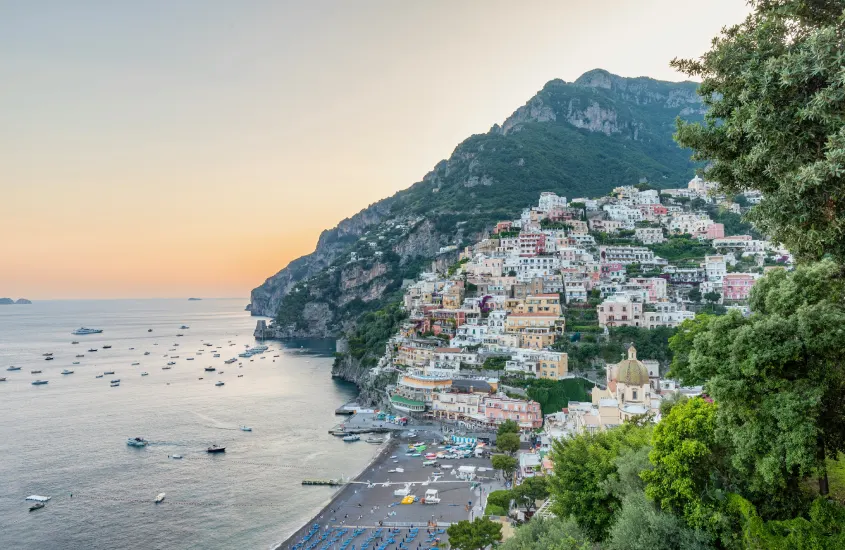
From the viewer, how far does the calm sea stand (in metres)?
31.1

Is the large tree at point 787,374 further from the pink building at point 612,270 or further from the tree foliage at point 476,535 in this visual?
the pink building at point 612,270

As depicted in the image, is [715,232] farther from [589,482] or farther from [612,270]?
[589,482]

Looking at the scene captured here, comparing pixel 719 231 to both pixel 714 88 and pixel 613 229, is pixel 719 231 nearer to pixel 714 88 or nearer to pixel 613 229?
pixel 613 229

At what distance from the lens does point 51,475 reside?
38844 millimetres

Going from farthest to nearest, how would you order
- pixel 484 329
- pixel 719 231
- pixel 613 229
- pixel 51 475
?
1. pixel 613 229
2. pixel 719 231
3. pixel 484 329
4. pixel 51 475

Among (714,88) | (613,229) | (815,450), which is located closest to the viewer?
(815,450)

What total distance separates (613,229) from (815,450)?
80.8 meters

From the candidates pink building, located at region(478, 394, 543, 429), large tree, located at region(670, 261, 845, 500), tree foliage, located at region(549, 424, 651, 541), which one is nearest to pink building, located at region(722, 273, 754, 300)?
pink building, located at region(478, 394, 543, 429)

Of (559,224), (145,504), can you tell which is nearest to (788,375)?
(145,504)

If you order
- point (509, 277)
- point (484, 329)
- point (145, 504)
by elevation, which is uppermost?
point (509, 277)

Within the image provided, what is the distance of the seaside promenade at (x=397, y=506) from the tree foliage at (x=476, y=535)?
5178 millimetres

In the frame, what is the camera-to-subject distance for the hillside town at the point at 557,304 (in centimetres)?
4657

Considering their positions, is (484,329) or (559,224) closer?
(484,329)

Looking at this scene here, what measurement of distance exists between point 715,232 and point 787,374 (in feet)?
261
